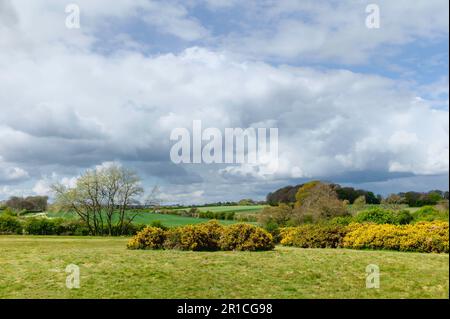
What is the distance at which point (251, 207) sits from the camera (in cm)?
3403

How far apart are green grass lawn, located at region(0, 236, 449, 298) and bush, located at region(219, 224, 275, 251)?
1857 millimetres

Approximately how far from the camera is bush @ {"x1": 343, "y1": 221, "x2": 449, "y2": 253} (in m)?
16.9

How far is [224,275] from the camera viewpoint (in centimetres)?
1309

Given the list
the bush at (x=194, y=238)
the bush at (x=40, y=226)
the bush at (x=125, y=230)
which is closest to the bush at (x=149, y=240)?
the bush at (x=194, y=238)

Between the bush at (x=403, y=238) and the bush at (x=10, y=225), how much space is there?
21.9m

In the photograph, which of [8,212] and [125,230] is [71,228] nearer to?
[125,230]

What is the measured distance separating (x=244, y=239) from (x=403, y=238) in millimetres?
6708

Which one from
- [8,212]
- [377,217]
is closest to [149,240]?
[377,217]

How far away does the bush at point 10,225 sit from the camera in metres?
28.2

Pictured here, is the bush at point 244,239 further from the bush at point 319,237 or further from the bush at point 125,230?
the bush at point 125,230
